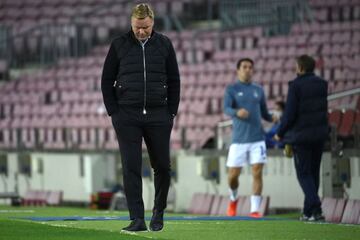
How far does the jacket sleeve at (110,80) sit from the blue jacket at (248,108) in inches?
200

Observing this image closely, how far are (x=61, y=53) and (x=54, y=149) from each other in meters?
6.93

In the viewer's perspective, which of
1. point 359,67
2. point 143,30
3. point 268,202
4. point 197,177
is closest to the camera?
point 143,30

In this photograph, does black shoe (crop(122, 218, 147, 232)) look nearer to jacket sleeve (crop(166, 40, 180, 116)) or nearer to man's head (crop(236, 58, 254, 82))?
jacket sleeve (crop(166, 40, 180, 116))

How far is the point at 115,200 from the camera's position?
2144 cm

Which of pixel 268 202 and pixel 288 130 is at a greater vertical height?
pixel 288 130

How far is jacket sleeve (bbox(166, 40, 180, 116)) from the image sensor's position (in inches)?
453

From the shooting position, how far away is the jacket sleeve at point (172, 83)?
11500 mm

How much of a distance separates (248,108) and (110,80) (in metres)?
5.19

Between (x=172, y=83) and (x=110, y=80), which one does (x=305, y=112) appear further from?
(x=110, y=80)

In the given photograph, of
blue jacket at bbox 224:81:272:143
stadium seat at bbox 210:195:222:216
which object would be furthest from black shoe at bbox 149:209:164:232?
stadium seat at bbox 210:195:222:216

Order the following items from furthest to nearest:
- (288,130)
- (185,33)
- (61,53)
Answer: (61,53), (185,33), (288,130)

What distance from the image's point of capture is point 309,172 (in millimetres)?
14711

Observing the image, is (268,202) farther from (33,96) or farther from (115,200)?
(33,96)

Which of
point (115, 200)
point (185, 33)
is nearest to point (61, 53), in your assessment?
point (185, 33)
